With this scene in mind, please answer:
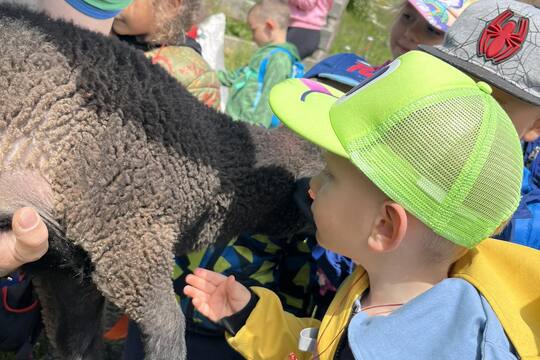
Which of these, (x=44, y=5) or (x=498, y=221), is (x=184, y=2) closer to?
(x=44, y=5)

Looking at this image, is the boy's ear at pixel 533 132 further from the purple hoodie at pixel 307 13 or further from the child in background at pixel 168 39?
the purple hoodie at pixel 307 13

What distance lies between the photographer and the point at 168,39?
269 cm

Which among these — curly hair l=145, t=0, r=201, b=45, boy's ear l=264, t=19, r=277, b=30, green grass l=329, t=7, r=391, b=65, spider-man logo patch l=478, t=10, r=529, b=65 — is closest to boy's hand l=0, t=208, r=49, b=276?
spider-man logo patch l=478, t=10, r=529, b=65

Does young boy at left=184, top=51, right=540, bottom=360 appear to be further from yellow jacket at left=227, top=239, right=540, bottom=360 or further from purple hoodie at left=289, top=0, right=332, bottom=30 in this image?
purple hoodie at left=289, top=0, right=332, bottom=30

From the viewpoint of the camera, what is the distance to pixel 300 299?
6.79ft

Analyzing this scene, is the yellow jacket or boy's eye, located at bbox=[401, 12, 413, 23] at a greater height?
boy's eye, located at bbox=[401, 12, 413, 23]

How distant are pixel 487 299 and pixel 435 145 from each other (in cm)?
37

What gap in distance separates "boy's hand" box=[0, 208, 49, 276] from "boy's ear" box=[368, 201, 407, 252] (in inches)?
30.2

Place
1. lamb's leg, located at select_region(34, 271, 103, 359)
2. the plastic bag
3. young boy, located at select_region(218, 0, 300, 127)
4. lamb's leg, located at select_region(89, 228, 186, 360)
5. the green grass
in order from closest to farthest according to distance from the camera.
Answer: lamb's leg, located at select_region(89, 228, 186, 360)
lamb's leg, located at select_region(34, 271, 103, 359)
young boy, located at select_region(218, 0, 300, 127)
the plastic bag
the green grass

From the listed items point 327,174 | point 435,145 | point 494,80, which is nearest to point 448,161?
point 435,145

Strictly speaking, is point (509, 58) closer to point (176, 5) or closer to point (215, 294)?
point (215, 294)

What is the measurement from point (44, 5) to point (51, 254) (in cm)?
70

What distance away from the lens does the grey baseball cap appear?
5.58 feet

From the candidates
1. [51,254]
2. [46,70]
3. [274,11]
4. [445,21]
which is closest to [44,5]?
[46,70]
